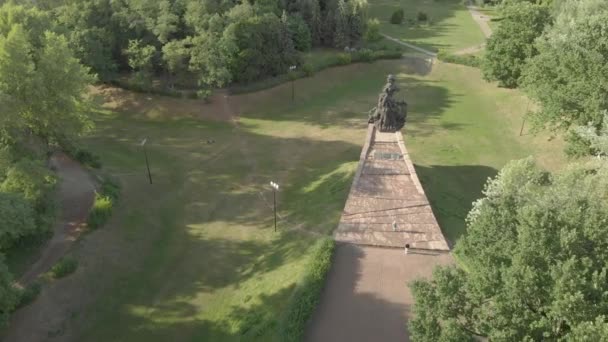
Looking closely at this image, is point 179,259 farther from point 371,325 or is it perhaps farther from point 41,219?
point 371,325

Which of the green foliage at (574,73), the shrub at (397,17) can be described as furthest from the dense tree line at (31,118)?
the shrub at (397,17)

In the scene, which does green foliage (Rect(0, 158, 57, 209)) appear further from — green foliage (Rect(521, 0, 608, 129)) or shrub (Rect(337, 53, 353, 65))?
shrub (Rect(337, 53, 353, 65))

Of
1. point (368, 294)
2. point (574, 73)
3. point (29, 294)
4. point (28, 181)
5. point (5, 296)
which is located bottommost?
point (368, 294)

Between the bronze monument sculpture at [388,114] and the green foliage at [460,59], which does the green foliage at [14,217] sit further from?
the green foliage at [460,59]

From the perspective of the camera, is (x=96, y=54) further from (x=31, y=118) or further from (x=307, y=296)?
(x=307, y=296)

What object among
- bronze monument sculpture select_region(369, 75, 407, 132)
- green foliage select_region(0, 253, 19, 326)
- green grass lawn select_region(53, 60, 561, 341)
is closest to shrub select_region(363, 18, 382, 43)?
green grass lawn select_region(53, 60, 561, 341)

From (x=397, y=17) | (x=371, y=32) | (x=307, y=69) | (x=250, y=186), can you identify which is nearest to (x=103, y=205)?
(x=250, y=186)

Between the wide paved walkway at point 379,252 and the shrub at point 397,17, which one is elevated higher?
the shrub at point 397,17
